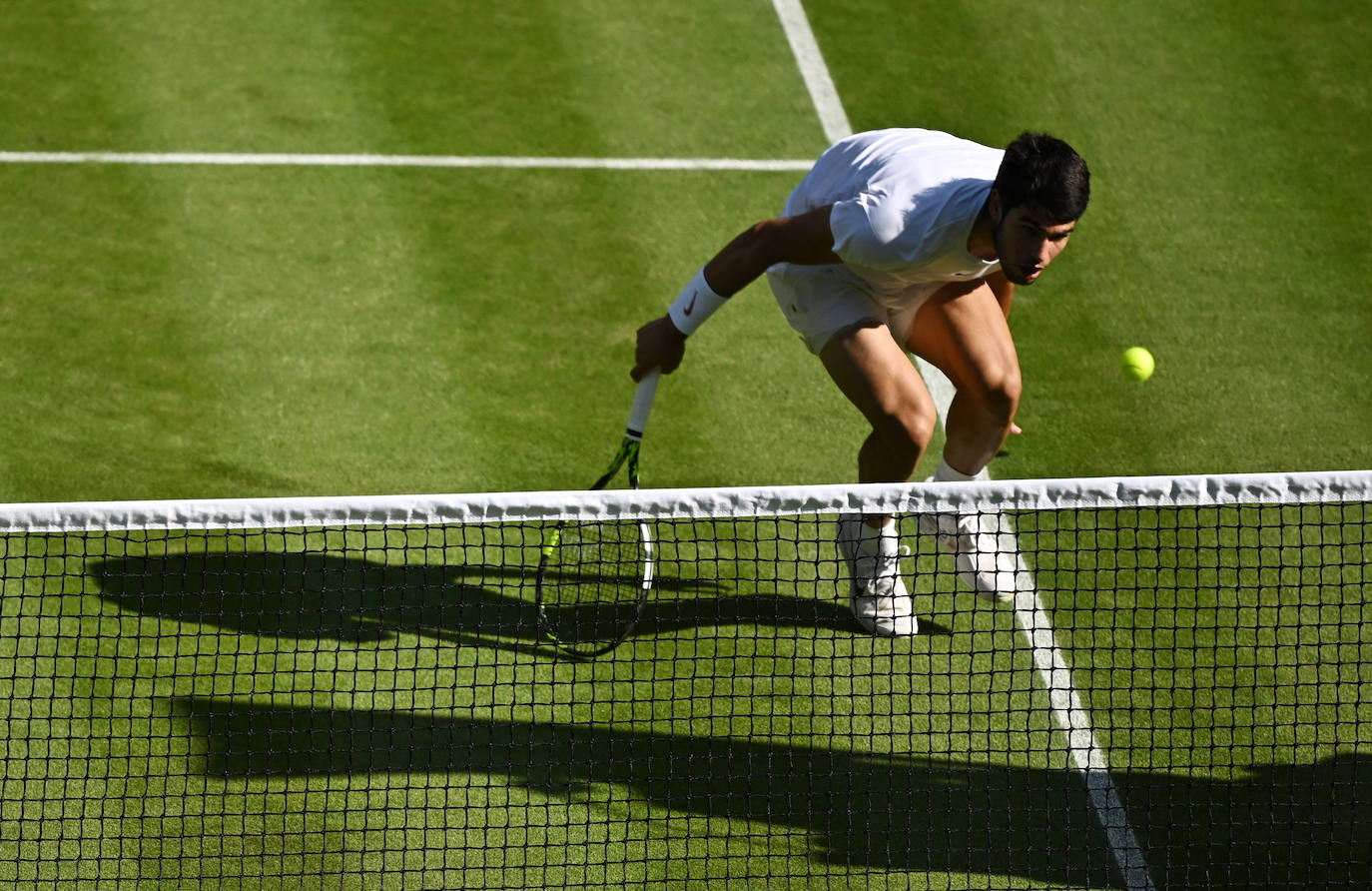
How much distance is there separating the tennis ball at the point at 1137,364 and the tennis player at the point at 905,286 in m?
1.26

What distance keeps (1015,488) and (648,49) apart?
19.4 feet

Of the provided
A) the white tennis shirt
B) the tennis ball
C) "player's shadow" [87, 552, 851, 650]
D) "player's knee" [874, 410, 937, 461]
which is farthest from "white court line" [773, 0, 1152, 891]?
the white tennis shirt

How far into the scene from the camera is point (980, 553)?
257 inches

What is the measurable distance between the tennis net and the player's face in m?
0.87

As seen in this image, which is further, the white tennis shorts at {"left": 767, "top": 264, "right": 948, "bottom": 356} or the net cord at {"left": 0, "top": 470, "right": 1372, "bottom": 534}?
the white tennis shorts at {"left": 767, "top": 264, "right": 948, "bottom": 356}

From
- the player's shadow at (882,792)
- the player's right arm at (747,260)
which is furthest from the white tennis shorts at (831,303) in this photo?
the player's shadow at (882,792)

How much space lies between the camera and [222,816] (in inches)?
218

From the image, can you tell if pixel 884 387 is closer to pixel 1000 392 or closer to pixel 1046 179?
pixel 1000 392

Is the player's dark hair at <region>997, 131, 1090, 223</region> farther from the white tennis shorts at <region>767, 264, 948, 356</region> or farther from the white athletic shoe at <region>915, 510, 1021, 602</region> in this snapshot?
the white athletic shoe at <region>915, 510, 1021, 602</region>

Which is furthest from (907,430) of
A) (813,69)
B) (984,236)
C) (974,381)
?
(813,69)

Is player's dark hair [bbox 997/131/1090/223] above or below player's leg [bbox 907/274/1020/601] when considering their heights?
above

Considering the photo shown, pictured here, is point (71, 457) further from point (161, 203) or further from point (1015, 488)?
point (1015, 488)

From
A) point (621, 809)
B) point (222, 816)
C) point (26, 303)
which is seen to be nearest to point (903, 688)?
point (621, 809)

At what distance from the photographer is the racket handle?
248 inches
